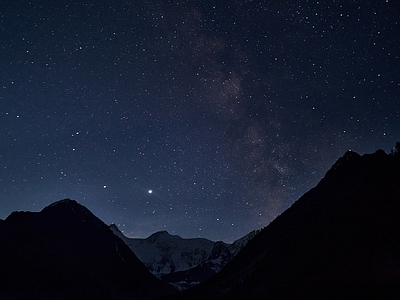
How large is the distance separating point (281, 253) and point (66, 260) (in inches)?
3303

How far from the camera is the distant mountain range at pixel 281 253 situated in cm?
2870

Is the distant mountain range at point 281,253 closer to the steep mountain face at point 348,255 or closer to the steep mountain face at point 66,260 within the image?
the steep mountain face at point 348,255

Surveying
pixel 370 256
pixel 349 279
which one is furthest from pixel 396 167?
pixel 349 279

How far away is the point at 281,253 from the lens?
49.7 m

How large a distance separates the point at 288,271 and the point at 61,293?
66014mm

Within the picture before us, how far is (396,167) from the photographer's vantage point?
43062 millimetres

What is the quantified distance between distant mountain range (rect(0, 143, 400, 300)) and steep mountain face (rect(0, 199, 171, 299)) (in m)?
0.37

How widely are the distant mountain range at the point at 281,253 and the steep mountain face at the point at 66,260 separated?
1.20ft

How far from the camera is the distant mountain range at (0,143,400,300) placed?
2870 centimetres

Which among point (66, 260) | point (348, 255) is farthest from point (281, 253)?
point (66, 260)

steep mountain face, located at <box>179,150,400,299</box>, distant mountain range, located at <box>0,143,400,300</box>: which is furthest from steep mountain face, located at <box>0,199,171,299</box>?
steep mountain face, located at <box>179,150,400,299</box>

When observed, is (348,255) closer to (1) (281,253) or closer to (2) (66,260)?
(1) (281,253)

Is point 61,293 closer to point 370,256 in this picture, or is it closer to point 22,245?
point 22,245

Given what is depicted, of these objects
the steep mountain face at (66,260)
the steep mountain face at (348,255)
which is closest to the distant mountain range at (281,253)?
the steep mountain face at (348,255)
